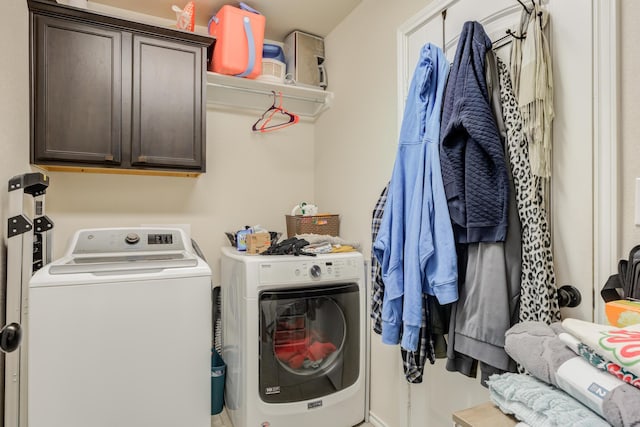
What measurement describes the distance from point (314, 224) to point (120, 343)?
4.29ft

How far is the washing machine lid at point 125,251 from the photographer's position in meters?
1.60

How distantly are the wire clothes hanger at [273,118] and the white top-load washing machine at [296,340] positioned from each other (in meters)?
1.07

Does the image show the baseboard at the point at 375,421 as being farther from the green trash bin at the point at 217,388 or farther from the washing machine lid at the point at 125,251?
the washing machine lid at the point at 125,251

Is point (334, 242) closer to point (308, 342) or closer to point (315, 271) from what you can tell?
point (315, 271)

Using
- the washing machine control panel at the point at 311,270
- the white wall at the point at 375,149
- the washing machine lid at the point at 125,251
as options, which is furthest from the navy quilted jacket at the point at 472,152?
the washing machine lid at the point at 125,251

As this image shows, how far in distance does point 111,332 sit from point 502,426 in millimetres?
1490

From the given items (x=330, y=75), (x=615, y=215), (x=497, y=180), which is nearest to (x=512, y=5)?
(x=497, y=180)

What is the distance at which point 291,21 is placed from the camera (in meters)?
2.55

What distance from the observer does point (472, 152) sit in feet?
3.92

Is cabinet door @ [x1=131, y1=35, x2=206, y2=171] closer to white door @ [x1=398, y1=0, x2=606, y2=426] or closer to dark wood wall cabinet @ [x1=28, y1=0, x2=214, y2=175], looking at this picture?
dark wood wall cabinet @ [x1=28, y1=0, x2=214, y2=175]

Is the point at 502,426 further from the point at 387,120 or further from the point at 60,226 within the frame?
the point at 60,226

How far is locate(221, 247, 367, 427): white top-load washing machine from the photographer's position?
6.02ft

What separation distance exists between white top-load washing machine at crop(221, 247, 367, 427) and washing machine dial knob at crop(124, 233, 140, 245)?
1.72 feet

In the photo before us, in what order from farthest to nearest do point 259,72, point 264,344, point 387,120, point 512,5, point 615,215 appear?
point 259,72
point 387,120
point 264,344
point 512,5
point 615,215
